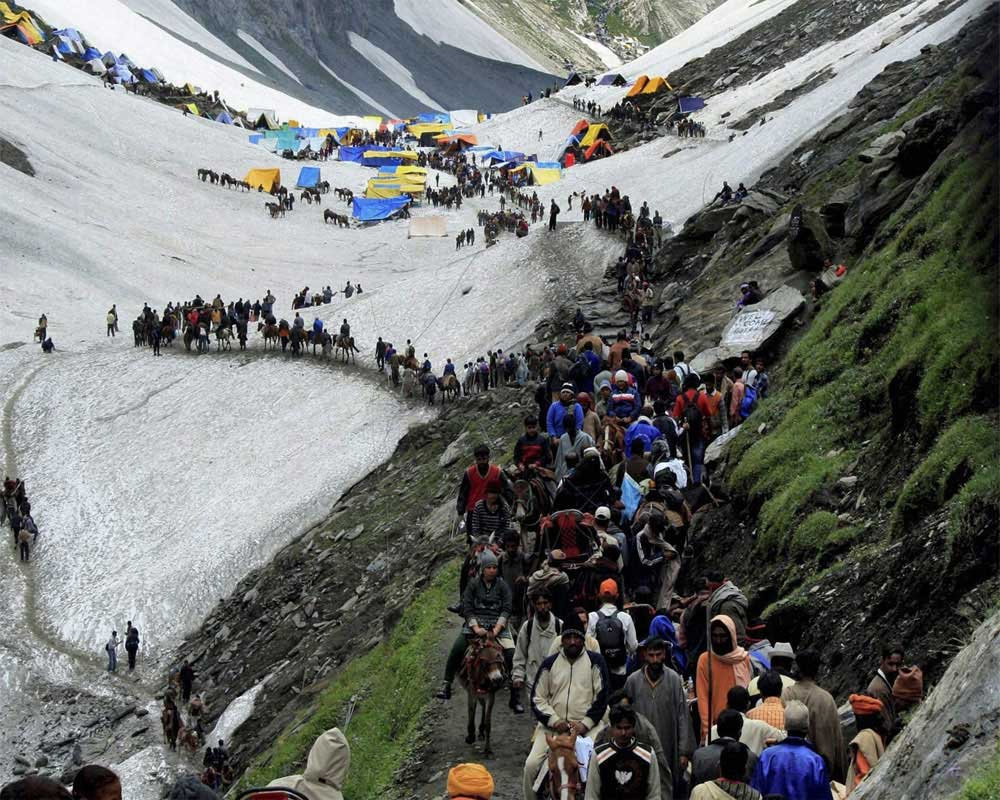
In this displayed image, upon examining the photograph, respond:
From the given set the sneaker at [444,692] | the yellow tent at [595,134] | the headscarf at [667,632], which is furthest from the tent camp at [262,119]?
the headscarf at [667,632]

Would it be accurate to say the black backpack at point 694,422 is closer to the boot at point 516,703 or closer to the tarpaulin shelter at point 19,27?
the boot at point 516,703

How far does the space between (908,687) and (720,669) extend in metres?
1.23

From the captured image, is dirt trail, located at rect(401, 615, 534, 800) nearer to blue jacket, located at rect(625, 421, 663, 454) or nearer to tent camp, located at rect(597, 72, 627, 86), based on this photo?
blue jacket, located at rect(625, 421, 663, 454)

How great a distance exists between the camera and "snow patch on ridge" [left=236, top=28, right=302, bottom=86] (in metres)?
129

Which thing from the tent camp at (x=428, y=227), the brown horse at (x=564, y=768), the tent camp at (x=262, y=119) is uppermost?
the tent camp at (x=262, y=119)

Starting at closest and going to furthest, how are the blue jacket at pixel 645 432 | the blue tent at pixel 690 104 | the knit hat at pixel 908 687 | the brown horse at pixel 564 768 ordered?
1. the knit hat at pixel 908 687
2. the brown horse at pixel 564 768
3. the blue jacket at pixel 645 432
4. the blue tent at pixel 690 104

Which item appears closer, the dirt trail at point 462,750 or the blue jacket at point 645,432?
the dirt trail at point 462,750

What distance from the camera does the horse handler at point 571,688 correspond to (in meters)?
9.42

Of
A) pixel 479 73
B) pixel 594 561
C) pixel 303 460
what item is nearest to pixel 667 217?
pixel 303 460

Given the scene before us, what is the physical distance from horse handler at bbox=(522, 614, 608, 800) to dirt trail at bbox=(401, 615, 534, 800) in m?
1.65

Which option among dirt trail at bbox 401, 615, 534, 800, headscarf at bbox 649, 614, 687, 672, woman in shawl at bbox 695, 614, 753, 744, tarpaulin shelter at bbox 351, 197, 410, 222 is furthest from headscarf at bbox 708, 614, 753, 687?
tarpaulin shelter at bbox 351, 197, 410, 222

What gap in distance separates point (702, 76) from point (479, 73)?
77986mm

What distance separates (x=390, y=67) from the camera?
14250 cm

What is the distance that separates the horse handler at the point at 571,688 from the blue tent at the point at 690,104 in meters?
61.9
